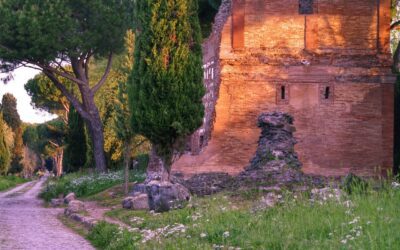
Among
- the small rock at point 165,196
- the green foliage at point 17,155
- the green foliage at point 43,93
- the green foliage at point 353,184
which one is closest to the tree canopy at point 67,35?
the small rock at point 165,196

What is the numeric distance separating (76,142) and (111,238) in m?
30.3

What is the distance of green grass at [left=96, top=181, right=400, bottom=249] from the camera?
668 centimetres

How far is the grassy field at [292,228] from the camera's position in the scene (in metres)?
6.75

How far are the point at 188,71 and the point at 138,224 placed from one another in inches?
227

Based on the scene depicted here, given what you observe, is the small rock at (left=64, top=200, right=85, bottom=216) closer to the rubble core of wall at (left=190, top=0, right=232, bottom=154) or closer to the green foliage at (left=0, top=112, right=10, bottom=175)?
the rubble core of wall at (left=190, top=0, right=232, bottom=154)

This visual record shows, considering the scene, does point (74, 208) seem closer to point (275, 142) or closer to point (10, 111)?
point (275, 142)

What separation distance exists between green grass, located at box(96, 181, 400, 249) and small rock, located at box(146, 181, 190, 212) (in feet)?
11.9

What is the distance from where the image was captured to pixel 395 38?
1156 inches

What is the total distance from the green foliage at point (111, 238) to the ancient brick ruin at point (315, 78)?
922 cm

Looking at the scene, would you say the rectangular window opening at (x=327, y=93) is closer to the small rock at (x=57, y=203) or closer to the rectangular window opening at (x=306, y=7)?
the rectangular window opening at (x=306, y=7)

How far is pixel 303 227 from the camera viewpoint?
25.1ft

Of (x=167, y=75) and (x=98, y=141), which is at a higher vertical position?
(x=167, y=75)

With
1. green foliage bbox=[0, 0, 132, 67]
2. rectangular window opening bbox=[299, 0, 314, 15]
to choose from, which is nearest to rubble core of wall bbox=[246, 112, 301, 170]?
rectangular window opening bbox=[299, 0, 314, 15]

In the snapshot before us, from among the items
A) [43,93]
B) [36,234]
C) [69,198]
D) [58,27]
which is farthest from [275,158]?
[43,93]
